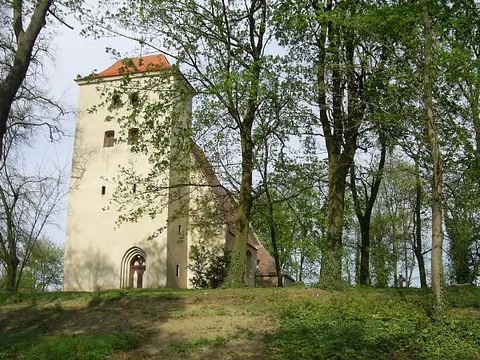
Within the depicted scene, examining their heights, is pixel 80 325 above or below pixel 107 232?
below

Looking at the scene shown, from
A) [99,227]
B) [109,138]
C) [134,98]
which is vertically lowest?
[99,227]

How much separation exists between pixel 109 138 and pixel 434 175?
25860 millimetres

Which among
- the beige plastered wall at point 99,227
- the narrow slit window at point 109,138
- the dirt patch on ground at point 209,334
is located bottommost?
the dirt patch on ground at point 209,334

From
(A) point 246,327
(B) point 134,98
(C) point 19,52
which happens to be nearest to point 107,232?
(B) point 134,98

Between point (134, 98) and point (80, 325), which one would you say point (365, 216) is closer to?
point (134, 98)

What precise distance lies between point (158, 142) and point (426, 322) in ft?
39.7

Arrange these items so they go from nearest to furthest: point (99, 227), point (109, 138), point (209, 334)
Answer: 1. point (209, 334)
2. point (99, 227)
3. point (109, 138)

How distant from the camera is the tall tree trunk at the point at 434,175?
448 inches

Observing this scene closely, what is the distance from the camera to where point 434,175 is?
39.3ft

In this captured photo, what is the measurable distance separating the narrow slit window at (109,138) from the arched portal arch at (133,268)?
279 inches

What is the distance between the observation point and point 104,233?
32594 millimetres

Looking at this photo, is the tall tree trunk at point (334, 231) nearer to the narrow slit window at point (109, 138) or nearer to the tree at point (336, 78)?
the tree at point (336, 78)

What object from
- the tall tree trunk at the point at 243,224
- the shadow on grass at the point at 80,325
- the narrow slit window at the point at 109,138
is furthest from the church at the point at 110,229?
the shadow on grass at the point at 80,325

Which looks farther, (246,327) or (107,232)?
(107,232)
